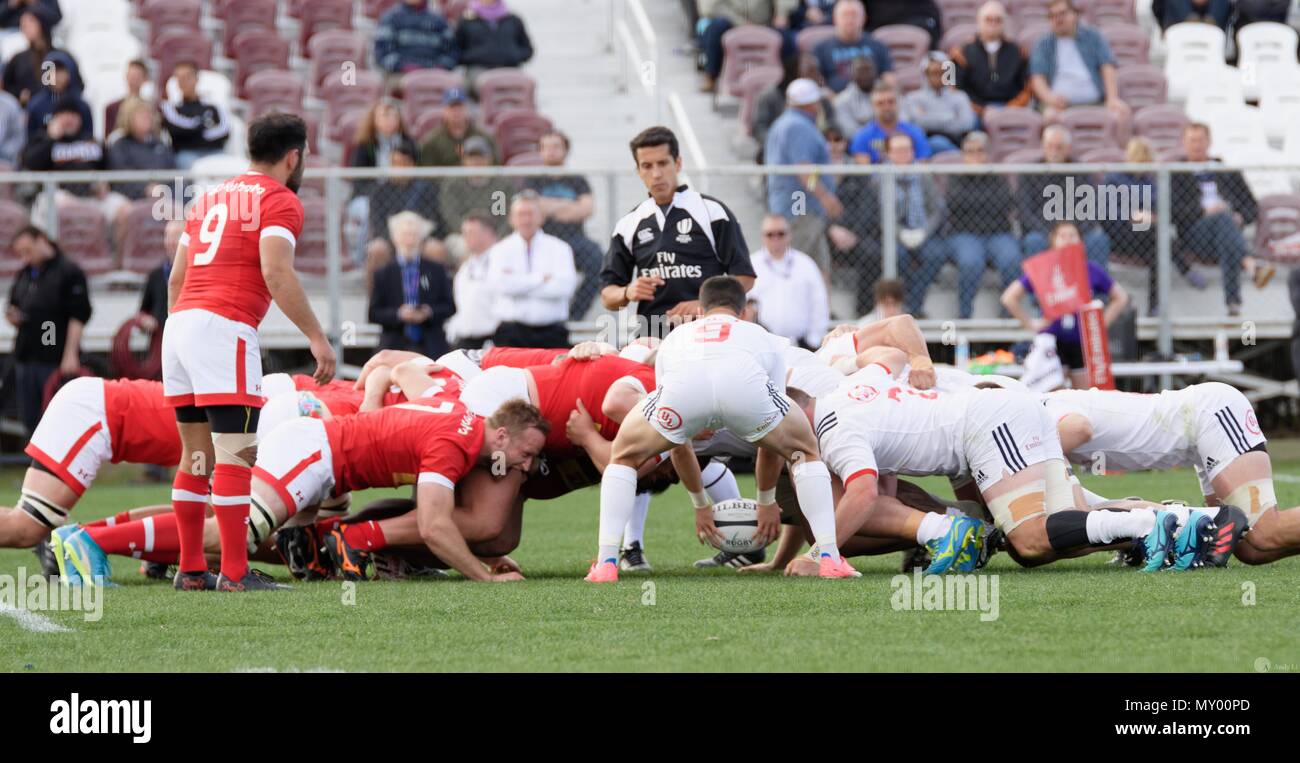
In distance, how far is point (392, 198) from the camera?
52.8 feet

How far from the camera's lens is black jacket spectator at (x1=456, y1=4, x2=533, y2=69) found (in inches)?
758

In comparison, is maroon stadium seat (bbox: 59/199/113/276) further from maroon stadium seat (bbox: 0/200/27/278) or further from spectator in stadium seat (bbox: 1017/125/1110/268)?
spectator in stadium seat (bbox: 1017/125/1110/268)

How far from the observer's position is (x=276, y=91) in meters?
18.6

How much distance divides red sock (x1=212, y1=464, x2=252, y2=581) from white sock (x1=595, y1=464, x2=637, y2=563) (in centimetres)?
162

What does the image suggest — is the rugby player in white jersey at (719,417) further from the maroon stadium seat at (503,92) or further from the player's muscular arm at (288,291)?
the maroon stadium seat at (503,92)

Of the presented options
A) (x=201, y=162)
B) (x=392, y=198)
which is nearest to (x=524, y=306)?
(x=392, y=198)

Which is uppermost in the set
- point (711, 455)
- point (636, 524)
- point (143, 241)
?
point (143, 241)

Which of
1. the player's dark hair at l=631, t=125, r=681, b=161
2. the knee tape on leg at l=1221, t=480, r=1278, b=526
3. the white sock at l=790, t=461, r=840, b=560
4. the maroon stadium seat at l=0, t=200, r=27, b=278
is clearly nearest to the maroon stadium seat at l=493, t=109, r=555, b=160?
the maroon stadium seat at l=0, t=200, r=27, b=278

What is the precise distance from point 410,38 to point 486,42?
879 mm

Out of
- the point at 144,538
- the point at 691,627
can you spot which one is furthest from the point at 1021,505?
the point at 144,538

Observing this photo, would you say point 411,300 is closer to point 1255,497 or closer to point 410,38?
point 410,38

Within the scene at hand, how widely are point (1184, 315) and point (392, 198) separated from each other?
7.23 metres

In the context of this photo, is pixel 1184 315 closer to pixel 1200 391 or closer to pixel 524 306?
pixel 524 306

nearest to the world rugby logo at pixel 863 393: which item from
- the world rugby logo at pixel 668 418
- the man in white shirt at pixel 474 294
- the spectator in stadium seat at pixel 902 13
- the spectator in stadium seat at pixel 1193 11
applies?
the world rugby logo at pixel 668 418
